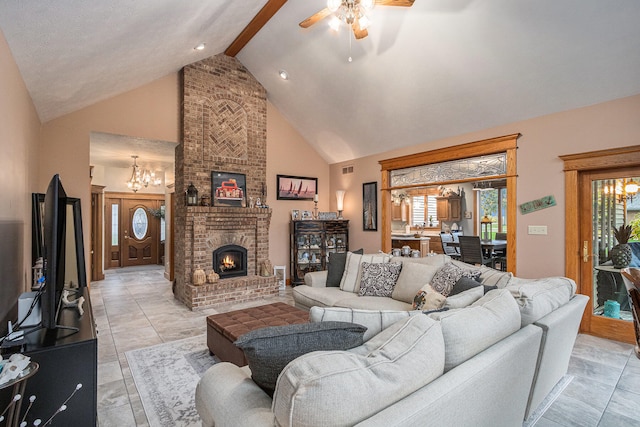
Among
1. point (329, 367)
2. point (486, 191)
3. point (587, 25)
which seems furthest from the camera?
point (486, 191)

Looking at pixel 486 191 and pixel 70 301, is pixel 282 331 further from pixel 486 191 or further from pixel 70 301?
pixel 486 191

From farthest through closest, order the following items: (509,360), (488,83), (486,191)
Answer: (486,191)
(488,83)
(509,360)

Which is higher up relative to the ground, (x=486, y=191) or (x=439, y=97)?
(x=439, y=97)

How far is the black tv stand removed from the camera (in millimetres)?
1580

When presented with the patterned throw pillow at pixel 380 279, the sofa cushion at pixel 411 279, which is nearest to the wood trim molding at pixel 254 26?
the patterned throw pillow at pixel 380 279

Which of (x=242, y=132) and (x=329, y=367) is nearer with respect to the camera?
(x=329, y=367)

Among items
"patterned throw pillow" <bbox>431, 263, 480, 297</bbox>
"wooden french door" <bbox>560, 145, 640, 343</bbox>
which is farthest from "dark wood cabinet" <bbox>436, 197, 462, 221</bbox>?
"patterned throw pillow" <bbox>431, 263, 480, 297</bbox>

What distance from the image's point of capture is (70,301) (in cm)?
248

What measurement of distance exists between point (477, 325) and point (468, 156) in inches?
156

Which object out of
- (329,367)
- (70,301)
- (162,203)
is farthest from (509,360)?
(162,203)

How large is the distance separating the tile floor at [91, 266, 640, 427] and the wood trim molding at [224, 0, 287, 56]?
4174 mm

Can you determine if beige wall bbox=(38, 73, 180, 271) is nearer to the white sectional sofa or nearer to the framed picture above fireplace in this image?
the framed picture above fireplace

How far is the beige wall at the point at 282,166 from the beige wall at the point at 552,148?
3.57m

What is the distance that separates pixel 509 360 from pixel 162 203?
970 cm
